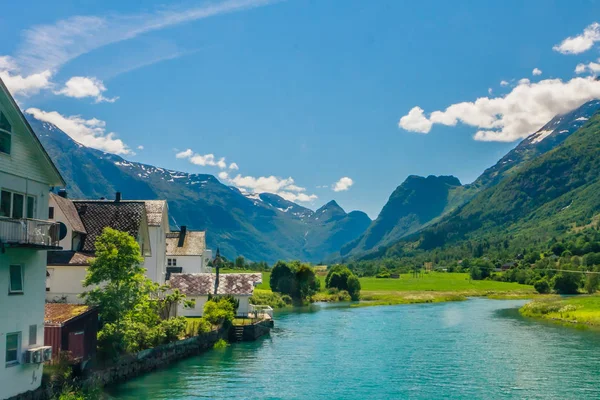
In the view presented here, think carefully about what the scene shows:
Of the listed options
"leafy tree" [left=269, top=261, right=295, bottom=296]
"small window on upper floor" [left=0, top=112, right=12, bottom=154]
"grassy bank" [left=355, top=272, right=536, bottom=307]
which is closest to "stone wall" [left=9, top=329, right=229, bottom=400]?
"small window on upper floor" [left=0, top=112, right=12, bottom=154]

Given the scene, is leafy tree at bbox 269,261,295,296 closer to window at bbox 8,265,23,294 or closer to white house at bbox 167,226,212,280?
white house at bbox 167,226,212,280

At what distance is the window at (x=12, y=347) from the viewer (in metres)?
29.3

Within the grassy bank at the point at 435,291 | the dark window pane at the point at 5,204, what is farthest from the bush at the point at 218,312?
the grassy bank at the point at 435,291

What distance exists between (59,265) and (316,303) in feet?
320

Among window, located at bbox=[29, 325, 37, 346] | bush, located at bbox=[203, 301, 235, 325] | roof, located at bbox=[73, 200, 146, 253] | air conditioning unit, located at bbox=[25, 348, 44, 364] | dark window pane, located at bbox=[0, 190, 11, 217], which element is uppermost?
roof, located at bbox=[73, 200, 146, 253]

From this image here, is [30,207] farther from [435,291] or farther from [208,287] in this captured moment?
[435,291]

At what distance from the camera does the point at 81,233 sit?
5753 cm

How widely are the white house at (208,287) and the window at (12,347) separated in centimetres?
4457

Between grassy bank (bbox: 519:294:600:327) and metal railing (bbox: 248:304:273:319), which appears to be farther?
grassy bank (bbox: 519:294:600:327)

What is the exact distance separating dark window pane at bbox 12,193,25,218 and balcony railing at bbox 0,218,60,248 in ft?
3.96

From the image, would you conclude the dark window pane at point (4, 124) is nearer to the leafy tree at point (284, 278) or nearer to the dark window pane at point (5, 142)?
the dark window pane at point (5, 142)

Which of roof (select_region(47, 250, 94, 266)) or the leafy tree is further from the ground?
roof (select_region(47, 250, 94, 266))

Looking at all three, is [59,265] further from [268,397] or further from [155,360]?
[268,397]

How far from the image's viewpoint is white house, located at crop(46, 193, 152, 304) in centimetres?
5344
